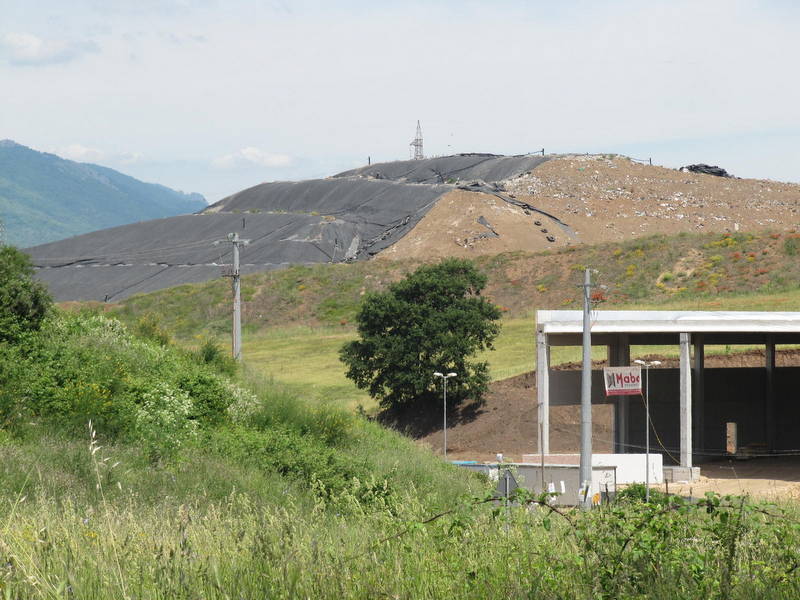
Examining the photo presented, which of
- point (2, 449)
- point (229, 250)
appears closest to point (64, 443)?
point (2, 449)

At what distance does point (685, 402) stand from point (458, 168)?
103 metres

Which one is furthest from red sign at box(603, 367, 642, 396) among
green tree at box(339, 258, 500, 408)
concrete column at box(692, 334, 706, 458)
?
green tree at box(339, 258, 500, 408)

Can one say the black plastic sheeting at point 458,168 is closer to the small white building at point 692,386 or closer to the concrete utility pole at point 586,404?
the small white building at point 692,386

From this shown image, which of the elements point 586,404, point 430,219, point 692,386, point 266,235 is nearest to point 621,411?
point 692,386

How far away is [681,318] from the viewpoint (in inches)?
1383

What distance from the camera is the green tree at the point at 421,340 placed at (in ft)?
157

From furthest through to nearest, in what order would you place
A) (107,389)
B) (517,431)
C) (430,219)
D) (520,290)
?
(430,219) < (520,290) < (517,431) < (107,389)

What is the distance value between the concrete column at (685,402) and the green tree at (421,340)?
48.3ft

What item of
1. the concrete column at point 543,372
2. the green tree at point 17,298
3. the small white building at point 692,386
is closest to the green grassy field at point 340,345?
the small white building at point 692,386

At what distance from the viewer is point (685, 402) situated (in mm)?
34812

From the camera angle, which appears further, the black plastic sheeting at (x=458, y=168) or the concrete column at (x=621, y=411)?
the black plastic sheeting at (x=458, y=168)

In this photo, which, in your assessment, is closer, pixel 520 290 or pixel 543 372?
pixel 543 372

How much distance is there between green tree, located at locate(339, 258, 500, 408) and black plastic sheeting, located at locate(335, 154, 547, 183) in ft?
254

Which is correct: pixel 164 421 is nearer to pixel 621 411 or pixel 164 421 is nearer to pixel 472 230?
pixel 621 411
